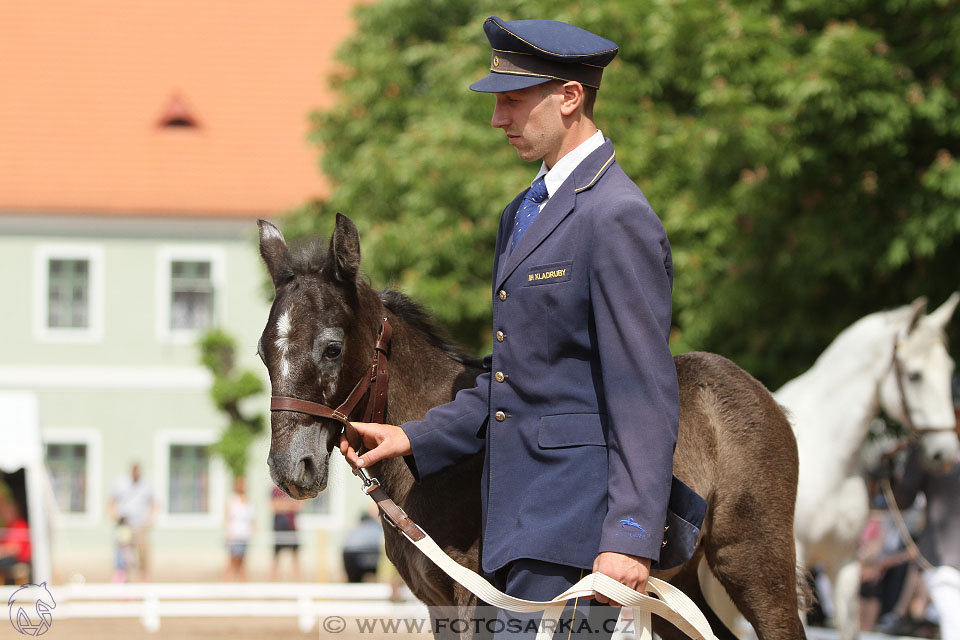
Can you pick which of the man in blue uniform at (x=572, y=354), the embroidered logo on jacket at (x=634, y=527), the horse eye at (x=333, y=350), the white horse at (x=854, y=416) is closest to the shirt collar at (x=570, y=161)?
the man in blue uniform at (x=572, y=354)

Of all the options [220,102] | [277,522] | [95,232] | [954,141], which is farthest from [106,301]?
[954,141]

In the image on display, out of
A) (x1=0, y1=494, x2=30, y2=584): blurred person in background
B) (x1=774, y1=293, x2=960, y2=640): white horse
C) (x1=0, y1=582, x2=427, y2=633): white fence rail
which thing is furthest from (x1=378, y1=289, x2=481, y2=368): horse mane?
(x1=0, y1=494, x2=30, y2=584): blurred person in background

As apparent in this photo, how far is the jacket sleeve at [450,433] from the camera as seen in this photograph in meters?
3.65

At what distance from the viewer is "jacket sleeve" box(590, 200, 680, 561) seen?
9.91ft

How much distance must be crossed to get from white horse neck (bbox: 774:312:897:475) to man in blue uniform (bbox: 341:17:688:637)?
494 cm

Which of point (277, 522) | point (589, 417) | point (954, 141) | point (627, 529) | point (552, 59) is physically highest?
point (954, 141)

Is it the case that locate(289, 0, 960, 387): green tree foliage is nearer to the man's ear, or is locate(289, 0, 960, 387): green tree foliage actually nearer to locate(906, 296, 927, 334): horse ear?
locate(906, 296, 927, 334): horse ear

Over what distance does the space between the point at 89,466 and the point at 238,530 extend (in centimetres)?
1176

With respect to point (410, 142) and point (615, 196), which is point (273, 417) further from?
point (410, 142)

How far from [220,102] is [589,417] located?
32.6m

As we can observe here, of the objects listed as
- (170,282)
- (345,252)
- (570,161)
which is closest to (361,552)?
(170,282)

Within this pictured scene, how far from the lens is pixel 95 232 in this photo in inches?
1238

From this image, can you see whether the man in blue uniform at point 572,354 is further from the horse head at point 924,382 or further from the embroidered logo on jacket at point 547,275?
the horse head at point 924,382

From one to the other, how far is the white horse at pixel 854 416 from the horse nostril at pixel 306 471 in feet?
16.1
